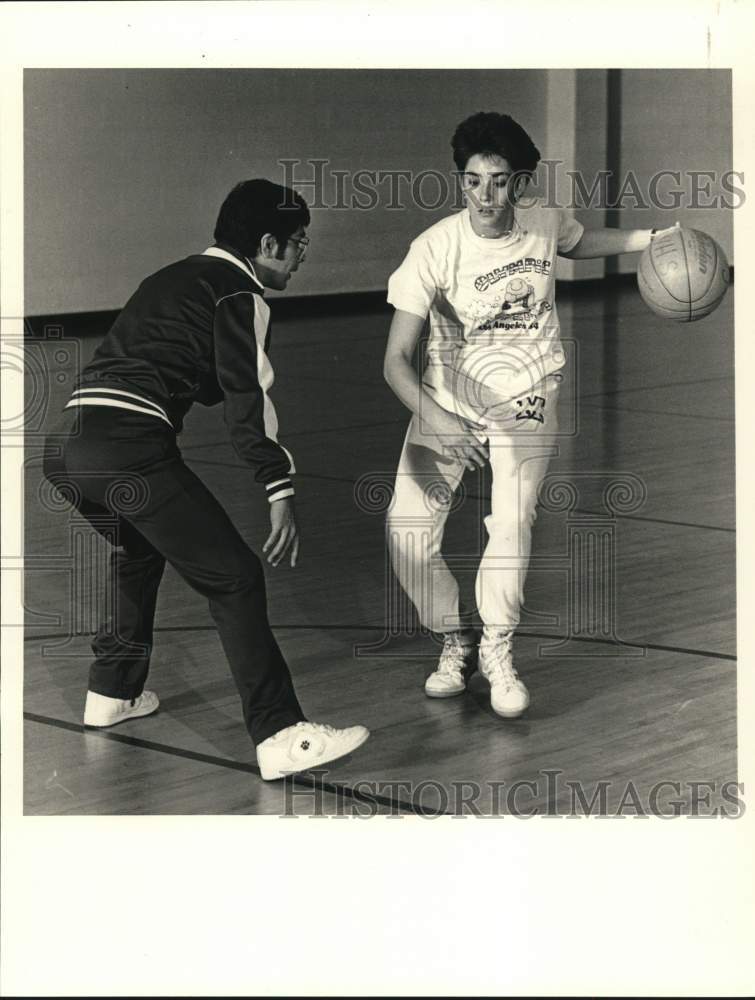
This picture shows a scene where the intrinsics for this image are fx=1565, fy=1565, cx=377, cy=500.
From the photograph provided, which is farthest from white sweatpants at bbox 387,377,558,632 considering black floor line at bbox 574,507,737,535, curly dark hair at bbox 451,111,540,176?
black floor line at bbox 574,507,737,535

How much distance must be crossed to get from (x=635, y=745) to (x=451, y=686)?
66 cm

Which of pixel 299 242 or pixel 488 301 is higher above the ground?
pixel 299 242

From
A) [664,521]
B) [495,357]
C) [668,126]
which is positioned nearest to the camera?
[495,357]

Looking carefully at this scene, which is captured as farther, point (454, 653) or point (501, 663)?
point (454, 653)

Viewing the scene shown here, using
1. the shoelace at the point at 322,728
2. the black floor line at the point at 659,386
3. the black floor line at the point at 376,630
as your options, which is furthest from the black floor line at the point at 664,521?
the black floor line at the point at 659,386

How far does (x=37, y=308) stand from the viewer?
14164 mm

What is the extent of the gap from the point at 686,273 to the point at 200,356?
4.63 feet

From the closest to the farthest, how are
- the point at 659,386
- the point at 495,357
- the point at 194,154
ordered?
the point at 495,357
the point at 659,386
the point at 194,154

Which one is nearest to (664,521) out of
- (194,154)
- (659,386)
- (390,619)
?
(390,619)

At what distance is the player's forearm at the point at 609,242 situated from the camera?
14.5 ft

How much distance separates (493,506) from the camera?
4.33m

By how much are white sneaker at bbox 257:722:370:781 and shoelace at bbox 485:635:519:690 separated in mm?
690

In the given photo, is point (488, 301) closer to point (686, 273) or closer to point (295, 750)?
point (686, 273)

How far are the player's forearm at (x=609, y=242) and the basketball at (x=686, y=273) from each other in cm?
4
